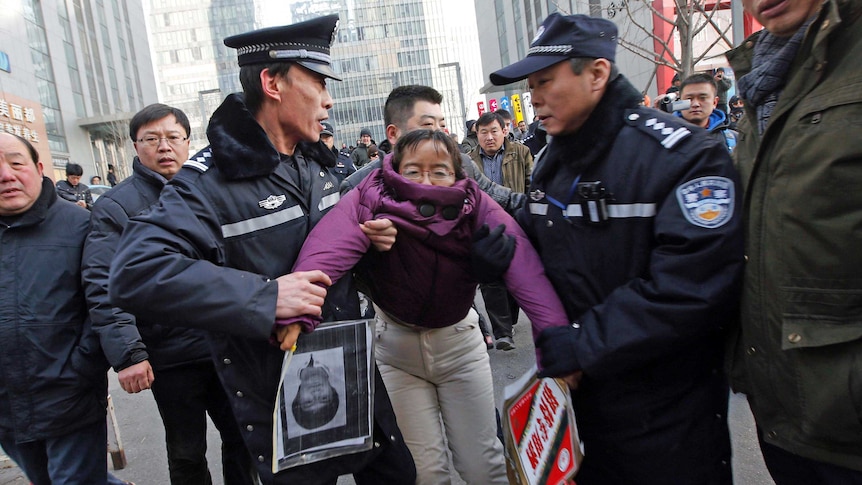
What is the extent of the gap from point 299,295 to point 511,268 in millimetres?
714

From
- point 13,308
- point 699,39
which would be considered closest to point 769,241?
point 13,308

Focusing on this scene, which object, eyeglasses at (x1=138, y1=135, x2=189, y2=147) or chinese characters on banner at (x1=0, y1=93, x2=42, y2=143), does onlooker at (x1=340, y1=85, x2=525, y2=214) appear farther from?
chinese characters on banner at (x1=0, y1=93, x2=42, y2=143)

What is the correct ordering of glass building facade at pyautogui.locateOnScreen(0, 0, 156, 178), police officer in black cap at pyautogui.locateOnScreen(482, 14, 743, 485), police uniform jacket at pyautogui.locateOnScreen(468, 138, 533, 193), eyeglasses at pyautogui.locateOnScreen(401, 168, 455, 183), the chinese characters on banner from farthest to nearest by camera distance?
1. glass building facade at pyautogui.locateOnScreen(0, 0, 156, 178)
2. the chinese characters on banner
3. police uniform jacket at pyautogui.locateOnScreen(468, 138, 533, 193)
4. eyeglasses at pyautogui.locateOnScreen(401, 168, 455, 183)
5. police officer in black cap at pyautogui.locateOnScreen(482, 14, 743, 485)

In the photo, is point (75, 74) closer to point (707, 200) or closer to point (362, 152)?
point (362, 152)

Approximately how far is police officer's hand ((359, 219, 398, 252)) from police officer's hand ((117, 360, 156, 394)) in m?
1.35

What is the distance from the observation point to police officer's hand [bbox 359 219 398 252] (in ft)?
6.03

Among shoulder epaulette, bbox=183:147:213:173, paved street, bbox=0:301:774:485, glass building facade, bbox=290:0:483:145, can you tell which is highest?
glass building facade, bbox=290:0:483:145

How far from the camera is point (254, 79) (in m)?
1.83

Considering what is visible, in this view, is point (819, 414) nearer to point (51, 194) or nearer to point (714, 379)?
point (714, 379)

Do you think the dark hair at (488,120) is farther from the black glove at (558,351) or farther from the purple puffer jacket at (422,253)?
the black glove at (558,351)

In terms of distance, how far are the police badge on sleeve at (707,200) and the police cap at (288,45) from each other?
1.23m

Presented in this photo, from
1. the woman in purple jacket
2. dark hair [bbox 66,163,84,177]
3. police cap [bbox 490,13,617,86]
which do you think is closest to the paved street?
the woman in purple jacket

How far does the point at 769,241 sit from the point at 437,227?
104cm

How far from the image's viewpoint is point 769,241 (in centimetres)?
133
